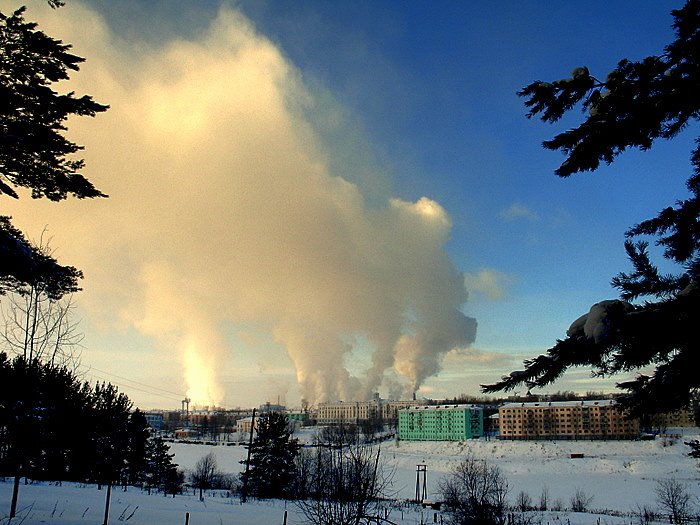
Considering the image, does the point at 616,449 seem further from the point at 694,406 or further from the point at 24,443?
the point at 694,406

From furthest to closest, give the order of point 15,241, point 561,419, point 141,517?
point 561,419
point 141,517
point 15,241

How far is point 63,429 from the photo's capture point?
3166 centimetres

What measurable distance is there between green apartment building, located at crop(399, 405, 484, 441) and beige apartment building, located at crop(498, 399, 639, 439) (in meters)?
11.1

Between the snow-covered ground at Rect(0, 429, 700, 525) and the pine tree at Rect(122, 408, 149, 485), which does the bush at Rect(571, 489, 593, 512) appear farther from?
the pine tree at Rect(122, 408, 149, 485)

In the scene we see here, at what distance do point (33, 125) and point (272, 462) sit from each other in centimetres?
4598

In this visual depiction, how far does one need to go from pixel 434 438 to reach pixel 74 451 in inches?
4754

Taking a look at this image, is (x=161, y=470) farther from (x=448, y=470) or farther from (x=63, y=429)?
(x=448, y=470)

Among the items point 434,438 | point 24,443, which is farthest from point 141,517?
point 434,438

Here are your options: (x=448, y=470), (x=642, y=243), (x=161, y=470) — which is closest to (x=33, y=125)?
(x=642, y=243)

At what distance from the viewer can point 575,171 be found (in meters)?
3.98

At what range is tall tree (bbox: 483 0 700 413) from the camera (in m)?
2.81

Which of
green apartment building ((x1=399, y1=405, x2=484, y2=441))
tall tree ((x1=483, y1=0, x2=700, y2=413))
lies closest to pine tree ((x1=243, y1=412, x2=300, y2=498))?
tall tree ((x1=483, y1=0, x2=700, y2=413))

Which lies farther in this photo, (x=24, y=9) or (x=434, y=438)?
(x=434, y=438)

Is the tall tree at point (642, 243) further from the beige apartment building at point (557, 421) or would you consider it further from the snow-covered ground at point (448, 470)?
the beige apartment building at point (557, 421)
